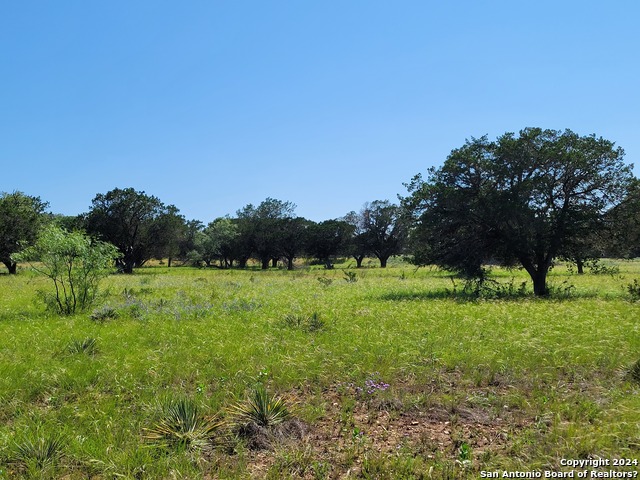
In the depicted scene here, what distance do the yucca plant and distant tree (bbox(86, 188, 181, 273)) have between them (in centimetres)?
4593

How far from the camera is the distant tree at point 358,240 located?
77562 mm

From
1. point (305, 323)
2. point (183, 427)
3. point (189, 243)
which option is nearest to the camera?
point (183, 427)

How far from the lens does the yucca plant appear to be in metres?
9.12

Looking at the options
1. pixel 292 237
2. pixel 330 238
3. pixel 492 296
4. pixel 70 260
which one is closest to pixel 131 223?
pixel 292 237

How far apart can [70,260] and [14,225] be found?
3651cm

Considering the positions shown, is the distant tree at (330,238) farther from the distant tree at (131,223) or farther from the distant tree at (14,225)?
the distant tree at (14,225)

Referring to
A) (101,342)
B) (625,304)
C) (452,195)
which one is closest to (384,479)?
(101,342)

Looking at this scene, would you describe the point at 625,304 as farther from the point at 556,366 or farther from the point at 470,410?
the point at 470,410

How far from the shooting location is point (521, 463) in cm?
459

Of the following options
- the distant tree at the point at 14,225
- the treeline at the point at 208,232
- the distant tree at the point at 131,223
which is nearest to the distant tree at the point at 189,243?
the treeline at the point at 208,232

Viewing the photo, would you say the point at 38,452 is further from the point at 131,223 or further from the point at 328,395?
the point at 131,223

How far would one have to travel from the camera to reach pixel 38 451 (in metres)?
4.94

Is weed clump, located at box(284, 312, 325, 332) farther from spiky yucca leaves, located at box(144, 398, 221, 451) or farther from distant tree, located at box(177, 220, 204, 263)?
distant tree, located at box(177, 220, 204, 263)

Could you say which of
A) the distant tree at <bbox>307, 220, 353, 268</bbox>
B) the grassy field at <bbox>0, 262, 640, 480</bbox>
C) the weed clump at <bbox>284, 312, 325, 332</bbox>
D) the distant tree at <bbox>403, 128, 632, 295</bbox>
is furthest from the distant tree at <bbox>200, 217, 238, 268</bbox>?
the weed clump at <bbox>284, 312, 325, 332</bbox>
